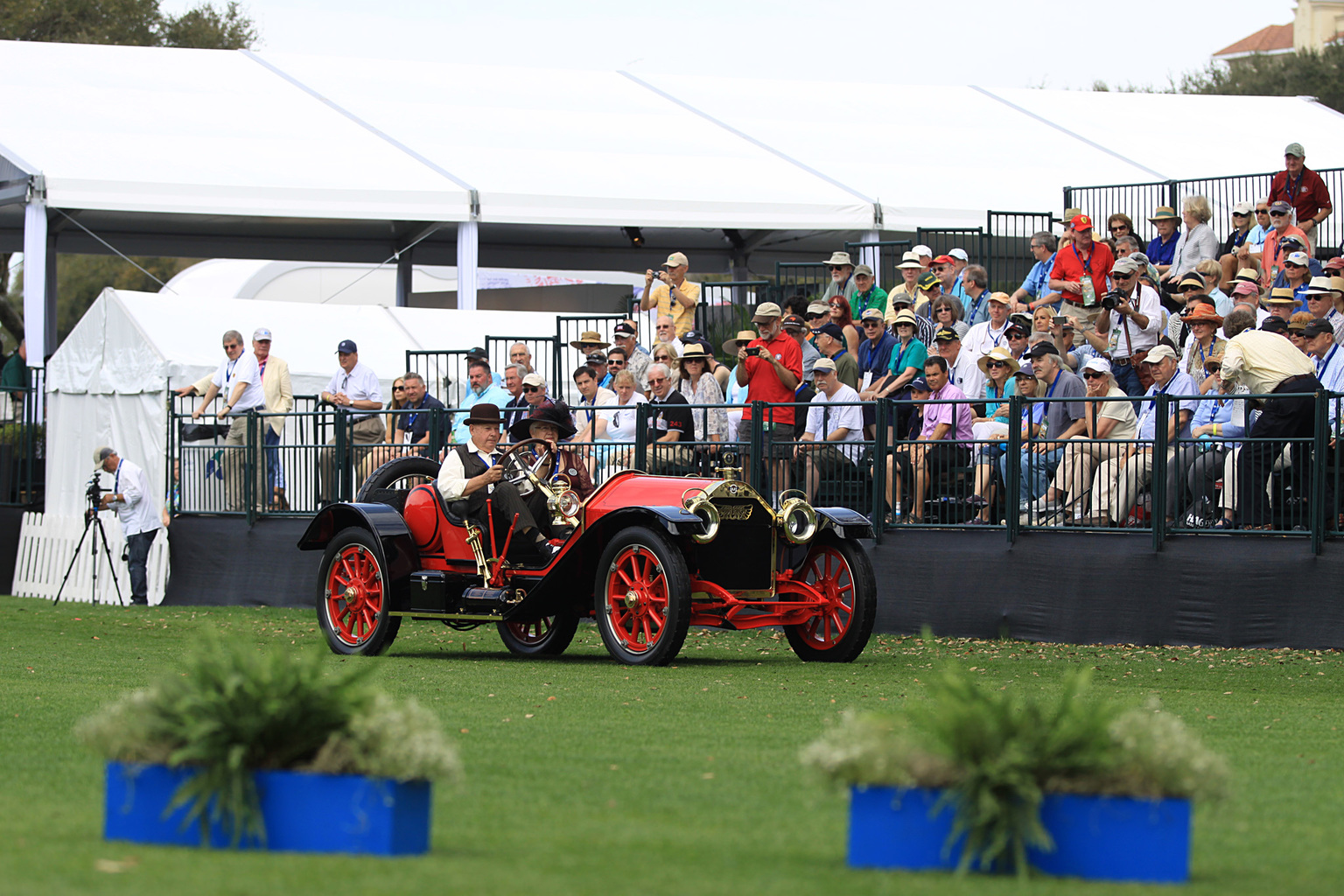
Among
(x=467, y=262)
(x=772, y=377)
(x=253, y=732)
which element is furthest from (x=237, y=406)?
(x=253, y=732)

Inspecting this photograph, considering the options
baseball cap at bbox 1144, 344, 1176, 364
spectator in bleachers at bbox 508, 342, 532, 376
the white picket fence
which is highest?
spectator in bleachers at bbox 508, 342, 532, 376

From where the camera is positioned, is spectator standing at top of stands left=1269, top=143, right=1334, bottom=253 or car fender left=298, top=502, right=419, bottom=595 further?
spectator standing at top of stands left=1269, top=143, right=1334, bottom=253

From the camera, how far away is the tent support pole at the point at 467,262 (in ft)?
85.1

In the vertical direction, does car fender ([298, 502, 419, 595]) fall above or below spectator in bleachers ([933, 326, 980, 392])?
below

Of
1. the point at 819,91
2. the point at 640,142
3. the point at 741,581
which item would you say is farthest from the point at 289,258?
the point at 741,581

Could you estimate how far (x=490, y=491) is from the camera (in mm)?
12938

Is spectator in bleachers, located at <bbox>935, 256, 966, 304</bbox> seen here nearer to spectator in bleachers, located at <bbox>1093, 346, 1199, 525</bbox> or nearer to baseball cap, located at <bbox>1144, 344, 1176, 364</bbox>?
baseball cap, located at <bbox>1144, 344, 1176, 364</bbox>

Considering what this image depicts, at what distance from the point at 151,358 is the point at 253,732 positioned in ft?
55.9

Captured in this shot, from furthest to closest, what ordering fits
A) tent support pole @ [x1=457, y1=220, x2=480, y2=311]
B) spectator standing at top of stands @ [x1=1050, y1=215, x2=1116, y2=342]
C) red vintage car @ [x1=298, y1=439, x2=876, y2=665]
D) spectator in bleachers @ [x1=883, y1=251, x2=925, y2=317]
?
tent support pole @ [x1=457, y1=220, x2=480, y2=311] → spectator in bleachers @ [x1=883, y1=251, x2=925, y2=317] → spectator standing at top of stands @ [x1=1050, y1=215, x2=1116, y2=342] → red vintage car @ [x1=298, y1=439, x2=876, y2=665]

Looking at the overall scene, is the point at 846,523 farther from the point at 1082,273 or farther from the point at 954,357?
the point at 1082,273

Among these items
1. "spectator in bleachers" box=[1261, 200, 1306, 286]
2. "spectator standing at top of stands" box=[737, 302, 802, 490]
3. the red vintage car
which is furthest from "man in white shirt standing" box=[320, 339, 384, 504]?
"spectator in bleachers" box=[1261, 200, 1306, 286]

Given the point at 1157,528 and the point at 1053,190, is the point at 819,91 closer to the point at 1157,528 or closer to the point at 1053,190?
A: the point at 1053,190

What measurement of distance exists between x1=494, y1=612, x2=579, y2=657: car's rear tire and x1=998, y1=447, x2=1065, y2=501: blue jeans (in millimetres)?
3799

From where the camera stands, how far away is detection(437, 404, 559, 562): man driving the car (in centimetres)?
1276
